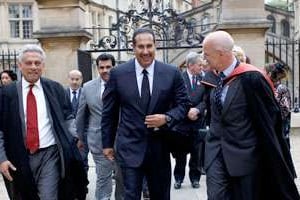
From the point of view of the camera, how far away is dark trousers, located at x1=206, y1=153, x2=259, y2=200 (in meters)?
5.32

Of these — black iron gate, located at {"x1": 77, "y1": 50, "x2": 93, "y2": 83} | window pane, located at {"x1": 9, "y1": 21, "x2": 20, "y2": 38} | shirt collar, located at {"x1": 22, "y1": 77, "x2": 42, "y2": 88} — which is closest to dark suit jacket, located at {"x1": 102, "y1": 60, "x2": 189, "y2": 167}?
shirt collar, located at {"x1": 22, "y1": 77, "x2": 42, "y2": 88}

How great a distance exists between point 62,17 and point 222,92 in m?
8.37

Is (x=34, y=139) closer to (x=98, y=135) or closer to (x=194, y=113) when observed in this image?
(x=98, y=135)

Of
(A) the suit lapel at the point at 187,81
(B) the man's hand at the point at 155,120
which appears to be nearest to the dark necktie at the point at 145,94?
(B) the man's hand at the point at 155,120

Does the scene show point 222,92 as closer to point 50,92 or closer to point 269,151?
point 269,151

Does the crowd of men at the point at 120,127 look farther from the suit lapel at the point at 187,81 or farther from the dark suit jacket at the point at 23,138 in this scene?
the suit lapel at the point at 187,81

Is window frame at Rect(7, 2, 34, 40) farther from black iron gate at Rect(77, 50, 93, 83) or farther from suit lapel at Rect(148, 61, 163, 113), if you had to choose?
suit lapel at Rect(148, 61, 163, 113)

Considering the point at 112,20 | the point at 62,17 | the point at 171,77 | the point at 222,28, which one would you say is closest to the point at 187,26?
the point at 222,28

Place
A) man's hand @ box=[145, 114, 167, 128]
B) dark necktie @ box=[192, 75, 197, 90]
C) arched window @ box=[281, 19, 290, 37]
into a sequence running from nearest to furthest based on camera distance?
1. man's hand @ box=[145, 114, 167, 128]
2. dark necktie @ box=[192, 75, 197, 90]
3. arched window @ box=[281, 19, 290, 37]

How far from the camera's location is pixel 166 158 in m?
6.13

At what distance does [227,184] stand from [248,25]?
787 cm

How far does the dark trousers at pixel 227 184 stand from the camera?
5.32 m

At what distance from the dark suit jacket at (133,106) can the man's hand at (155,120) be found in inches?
3.0

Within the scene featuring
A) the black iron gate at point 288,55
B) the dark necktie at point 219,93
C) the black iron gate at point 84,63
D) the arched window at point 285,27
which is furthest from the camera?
the arched window at point 285,27
